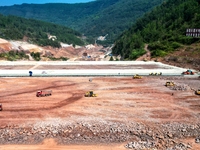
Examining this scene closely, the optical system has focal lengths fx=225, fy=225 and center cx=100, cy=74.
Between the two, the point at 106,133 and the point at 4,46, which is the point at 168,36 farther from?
the point at 106,133

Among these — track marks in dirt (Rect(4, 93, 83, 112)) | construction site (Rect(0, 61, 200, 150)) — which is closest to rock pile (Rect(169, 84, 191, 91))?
construction site (Rect(0, 61, 200, 150))

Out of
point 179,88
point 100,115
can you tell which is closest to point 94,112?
point 100,115

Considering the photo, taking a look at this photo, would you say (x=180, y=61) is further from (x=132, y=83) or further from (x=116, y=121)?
(x=116, y=121)

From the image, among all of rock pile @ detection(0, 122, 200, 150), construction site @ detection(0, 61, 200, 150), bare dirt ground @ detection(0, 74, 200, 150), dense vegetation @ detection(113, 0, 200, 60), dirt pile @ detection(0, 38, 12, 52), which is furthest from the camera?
dirt pile @ detection(0, 38, 12, 52)

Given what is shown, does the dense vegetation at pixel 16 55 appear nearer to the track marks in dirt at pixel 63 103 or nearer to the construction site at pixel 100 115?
the construction site at pixel 100 115

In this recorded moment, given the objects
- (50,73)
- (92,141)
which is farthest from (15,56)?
(92,141)

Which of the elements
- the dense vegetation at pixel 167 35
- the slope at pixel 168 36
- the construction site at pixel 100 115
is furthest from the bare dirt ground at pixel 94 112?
the dense vegetation at pixel 167 35

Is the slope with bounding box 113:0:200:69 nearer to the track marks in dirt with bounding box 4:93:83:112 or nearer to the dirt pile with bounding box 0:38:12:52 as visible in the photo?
the track marks in dirt with bounding box 4:93:83:112
